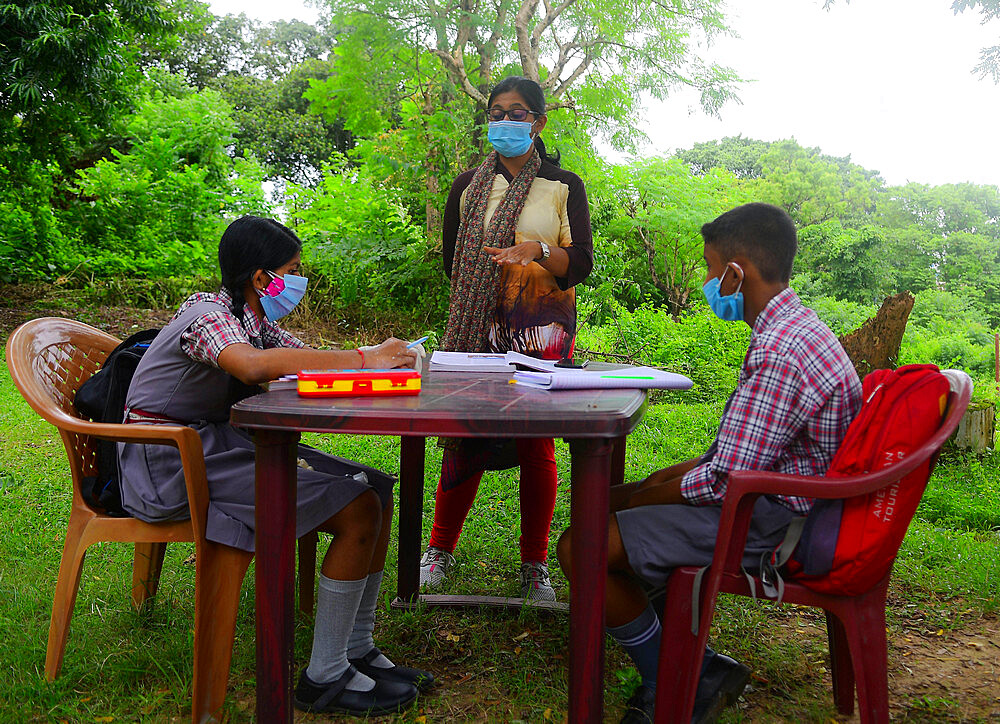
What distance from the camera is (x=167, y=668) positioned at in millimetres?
2342

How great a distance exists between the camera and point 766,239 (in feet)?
6.38

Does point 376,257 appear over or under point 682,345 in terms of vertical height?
over

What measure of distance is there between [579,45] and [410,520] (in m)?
7.68

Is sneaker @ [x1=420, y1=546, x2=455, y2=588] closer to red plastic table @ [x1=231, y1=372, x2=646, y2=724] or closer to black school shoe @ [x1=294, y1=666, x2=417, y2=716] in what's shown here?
black school shoe @ [x1=294, y1=666, x2=417, y2=716]

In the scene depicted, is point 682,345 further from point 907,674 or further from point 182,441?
point 182,441

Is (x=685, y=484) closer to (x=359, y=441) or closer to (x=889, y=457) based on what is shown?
(x=889, y=457)

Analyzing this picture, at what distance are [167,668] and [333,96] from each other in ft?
28.8

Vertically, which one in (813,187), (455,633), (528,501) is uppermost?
(813,187)

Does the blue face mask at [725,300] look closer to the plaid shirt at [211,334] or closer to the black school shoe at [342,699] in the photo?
the plaid shirt at [211,334]

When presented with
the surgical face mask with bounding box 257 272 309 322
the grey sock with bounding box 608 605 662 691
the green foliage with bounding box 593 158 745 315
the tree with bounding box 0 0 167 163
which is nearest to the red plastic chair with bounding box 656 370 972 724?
the grey sock with bounding box 608 605 662 691

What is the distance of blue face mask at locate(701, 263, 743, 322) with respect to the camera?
1.98m

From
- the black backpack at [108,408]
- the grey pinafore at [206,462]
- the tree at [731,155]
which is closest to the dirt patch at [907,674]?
the grey pinafore at [206,462]

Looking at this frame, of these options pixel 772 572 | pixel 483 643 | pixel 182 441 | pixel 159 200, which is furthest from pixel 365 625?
pixel 159 200

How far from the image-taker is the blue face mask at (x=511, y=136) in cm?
286
